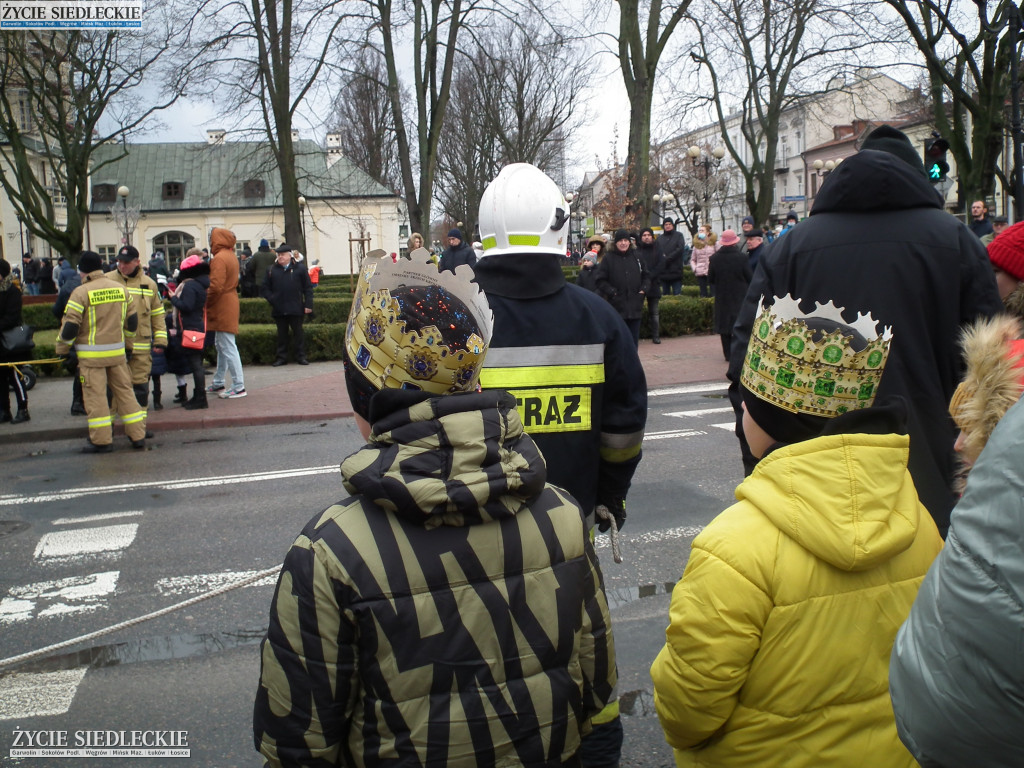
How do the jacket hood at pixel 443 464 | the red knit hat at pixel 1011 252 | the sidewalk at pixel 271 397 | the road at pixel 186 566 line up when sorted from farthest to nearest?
the sidewalk at pixel 271 397, the road at pixel 186 566, the red knit hat at pixel 1011 252, the jacket hood at pixel 443 464

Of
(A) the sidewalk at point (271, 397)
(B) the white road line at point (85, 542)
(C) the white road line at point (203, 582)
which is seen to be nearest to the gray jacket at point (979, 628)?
(C) the white road line at point (203, 582)

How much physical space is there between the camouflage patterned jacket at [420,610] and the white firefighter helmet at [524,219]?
126 cm

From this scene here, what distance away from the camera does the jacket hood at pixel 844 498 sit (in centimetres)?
182

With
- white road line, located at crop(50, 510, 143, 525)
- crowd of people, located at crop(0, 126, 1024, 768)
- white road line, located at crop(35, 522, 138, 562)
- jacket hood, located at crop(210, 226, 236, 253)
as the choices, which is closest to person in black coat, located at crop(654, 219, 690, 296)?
jacket hood, located at crop(210, 226, 236, 253)

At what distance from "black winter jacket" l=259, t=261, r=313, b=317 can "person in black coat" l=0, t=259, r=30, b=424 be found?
14.3 feet

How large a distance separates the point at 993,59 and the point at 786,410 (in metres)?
23.7

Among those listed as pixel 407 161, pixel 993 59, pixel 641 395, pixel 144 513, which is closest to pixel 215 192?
pixel 407 161

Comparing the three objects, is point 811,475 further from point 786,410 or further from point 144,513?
point 144,513

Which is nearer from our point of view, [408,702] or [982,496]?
[982,496]

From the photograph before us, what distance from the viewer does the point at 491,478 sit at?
178 cm

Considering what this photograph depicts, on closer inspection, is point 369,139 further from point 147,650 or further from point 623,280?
point 147,650

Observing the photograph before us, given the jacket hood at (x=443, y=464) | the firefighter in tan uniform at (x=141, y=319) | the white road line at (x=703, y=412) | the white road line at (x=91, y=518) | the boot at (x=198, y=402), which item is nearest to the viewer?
the jacket hood at (x=443, y=464)

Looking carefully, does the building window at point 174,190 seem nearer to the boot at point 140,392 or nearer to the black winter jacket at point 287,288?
the black winter jacket at point 287,288

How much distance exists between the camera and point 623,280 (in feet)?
47.3
